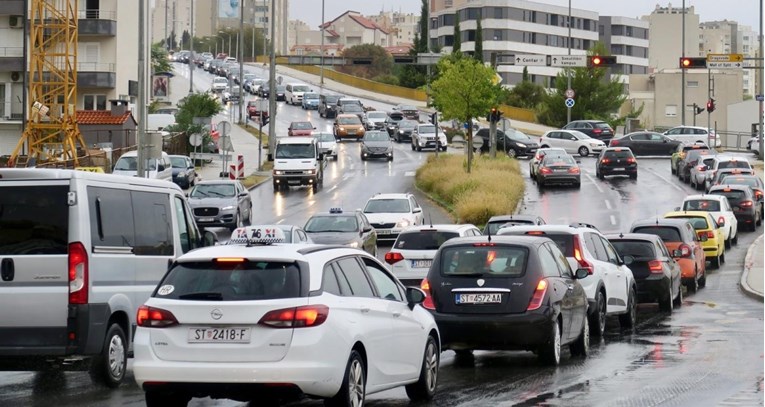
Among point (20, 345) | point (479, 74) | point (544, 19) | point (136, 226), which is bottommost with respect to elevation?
point (20, 345)

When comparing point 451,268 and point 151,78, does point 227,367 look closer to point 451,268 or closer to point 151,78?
point 451,268

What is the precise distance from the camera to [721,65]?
73.7 metres

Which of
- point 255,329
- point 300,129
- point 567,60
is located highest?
point 567,60

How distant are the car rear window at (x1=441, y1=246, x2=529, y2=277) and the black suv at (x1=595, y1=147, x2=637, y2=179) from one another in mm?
47102

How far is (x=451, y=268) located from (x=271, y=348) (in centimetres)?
541

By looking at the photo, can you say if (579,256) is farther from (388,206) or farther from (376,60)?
(376,60)

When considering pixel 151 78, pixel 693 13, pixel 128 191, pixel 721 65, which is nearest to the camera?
pixel 128 191

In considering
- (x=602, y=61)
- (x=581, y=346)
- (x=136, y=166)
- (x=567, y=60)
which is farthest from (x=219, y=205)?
(x=567, y=60)

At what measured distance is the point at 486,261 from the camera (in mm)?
16016

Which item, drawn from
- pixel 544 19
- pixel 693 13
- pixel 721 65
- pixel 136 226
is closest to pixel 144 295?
pixel 136 226

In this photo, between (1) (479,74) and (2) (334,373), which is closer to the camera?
(2) (334,373)

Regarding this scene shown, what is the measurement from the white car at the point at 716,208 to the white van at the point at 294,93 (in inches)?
3057

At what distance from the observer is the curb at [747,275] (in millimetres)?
28078

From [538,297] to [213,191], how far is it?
2892 centimetres
